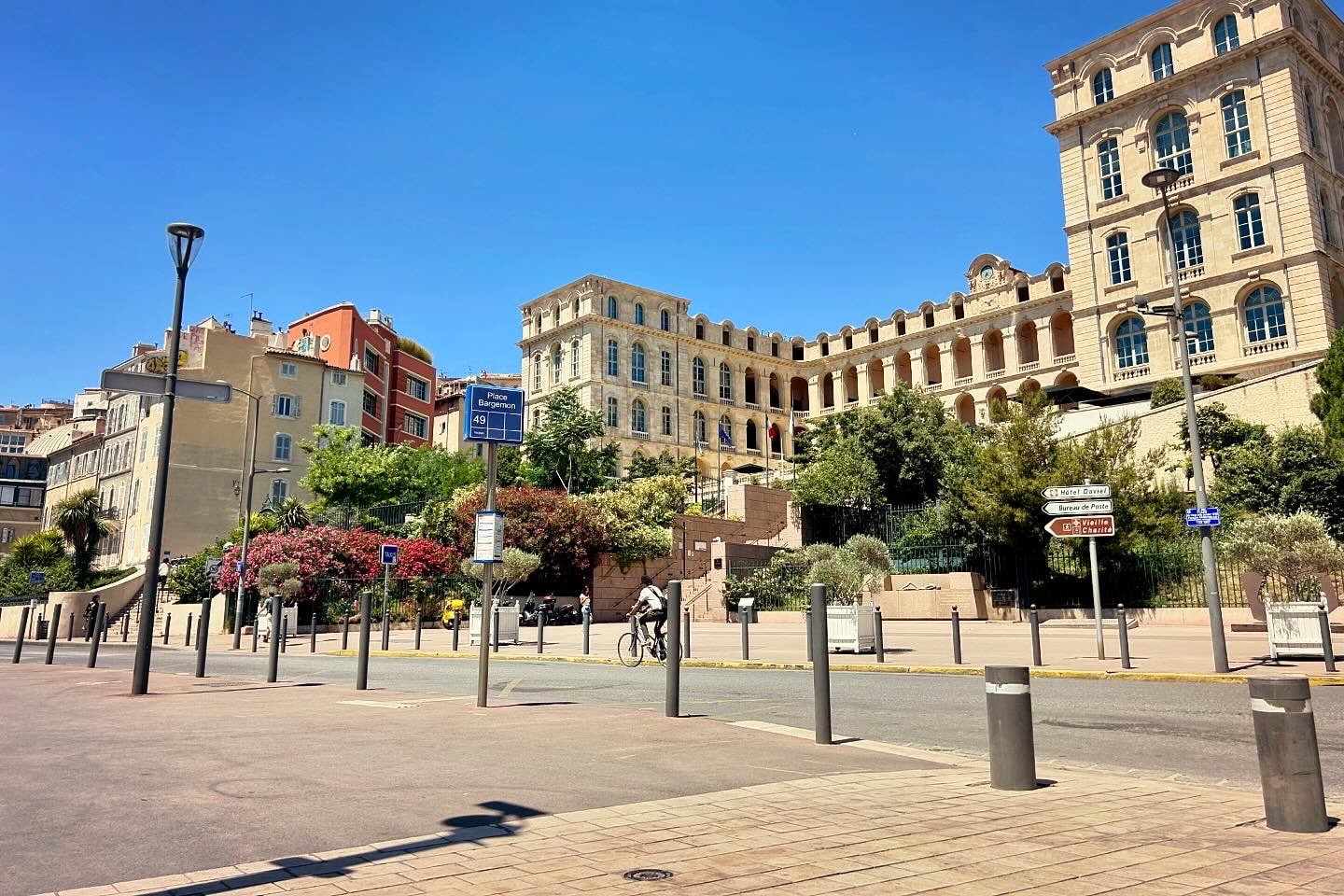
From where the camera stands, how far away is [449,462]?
55188 mm

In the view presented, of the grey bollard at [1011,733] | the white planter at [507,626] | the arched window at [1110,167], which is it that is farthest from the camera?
the arched window at [1110,167]

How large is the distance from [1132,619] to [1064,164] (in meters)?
39.5

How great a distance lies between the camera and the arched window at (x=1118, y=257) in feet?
178

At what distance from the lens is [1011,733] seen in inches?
228

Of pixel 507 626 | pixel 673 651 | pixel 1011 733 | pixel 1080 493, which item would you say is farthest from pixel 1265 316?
pixel 1011 733

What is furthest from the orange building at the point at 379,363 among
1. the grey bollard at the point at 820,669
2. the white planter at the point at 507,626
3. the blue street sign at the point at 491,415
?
the grey bollard at the point at 820,669

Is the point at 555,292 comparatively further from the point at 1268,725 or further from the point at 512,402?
the point at 1268,725

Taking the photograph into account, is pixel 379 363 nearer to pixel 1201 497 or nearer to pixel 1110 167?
pixel 1110 167

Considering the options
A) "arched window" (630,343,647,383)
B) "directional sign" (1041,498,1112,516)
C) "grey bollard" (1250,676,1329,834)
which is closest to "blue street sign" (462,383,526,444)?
"grey bollard" (1250,676,1329,834)

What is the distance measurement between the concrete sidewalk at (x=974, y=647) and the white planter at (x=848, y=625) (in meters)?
0.25

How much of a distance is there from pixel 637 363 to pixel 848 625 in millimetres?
60362

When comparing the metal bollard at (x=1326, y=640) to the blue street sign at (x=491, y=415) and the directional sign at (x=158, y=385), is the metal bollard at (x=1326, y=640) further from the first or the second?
the directional sign at (x=158, y=385)

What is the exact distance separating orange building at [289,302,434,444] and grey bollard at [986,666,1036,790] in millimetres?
60659

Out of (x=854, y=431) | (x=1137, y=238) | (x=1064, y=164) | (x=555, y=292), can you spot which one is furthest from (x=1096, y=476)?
(x=555, y=292)
